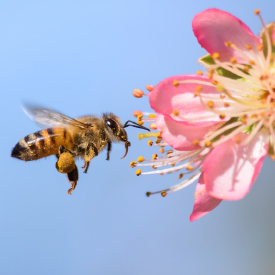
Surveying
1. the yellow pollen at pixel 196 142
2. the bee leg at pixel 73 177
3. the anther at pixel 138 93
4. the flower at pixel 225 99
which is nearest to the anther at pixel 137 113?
the anther at pixel 138 93

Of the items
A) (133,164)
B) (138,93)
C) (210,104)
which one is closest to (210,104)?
(210,104)

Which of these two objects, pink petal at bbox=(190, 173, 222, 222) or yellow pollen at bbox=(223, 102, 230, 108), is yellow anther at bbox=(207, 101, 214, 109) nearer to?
yellow pollen at bbox=(223, 102, 230, 108)

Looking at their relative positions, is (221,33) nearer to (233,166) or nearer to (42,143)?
(233,166)

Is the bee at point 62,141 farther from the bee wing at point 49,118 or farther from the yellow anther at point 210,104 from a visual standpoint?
the yellow anther at point 210,104

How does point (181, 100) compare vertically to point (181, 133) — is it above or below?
above

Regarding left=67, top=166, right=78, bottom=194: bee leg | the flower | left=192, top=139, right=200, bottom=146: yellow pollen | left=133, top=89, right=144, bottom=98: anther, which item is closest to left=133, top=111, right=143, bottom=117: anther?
left=133, top=89, right=144, bottom=98: anther

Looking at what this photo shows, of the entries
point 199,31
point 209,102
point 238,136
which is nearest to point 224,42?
point 199,31
